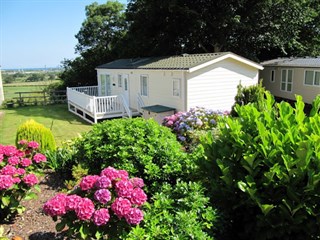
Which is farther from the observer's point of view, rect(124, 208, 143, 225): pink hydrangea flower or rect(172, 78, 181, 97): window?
rect(172, 78, 181, 97): window

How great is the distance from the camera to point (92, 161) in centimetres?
494

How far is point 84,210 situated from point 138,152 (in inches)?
69.5

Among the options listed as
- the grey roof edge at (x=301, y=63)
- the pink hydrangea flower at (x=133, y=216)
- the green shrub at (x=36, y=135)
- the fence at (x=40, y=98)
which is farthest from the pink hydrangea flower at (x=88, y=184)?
the fence at (x=40, y=98)

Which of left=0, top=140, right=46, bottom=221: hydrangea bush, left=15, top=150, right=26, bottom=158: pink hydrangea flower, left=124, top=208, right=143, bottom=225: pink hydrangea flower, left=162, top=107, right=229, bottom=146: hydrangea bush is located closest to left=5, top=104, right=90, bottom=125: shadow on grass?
left=162, top=107, right=229, bottom=146: hydrangea bush

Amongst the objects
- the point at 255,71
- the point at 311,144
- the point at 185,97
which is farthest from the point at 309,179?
the point at 255,71

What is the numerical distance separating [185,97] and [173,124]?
17.5 ft

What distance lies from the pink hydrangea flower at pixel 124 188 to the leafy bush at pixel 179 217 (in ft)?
0.99

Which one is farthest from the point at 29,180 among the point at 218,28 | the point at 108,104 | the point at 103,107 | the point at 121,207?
the point at 218,28

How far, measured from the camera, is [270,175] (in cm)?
304

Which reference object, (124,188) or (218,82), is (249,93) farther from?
(124,188)

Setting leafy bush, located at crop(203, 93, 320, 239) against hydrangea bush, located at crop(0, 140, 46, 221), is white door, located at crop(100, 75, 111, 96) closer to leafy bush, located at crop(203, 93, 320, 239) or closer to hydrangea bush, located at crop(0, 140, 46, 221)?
hydrangea bush, located at crop(0, 140, 46, 221)

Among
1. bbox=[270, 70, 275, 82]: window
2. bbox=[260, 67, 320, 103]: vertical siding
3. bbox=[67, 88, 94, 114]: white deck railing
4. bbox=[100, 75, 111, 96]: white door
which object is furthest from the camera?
bbox=[270, 70, 275, 82]: window

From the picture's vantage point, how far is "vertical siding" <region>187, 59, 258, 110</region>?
44.6ft

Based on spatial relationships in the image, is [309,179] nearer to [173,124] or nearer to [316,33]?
[173,124]
